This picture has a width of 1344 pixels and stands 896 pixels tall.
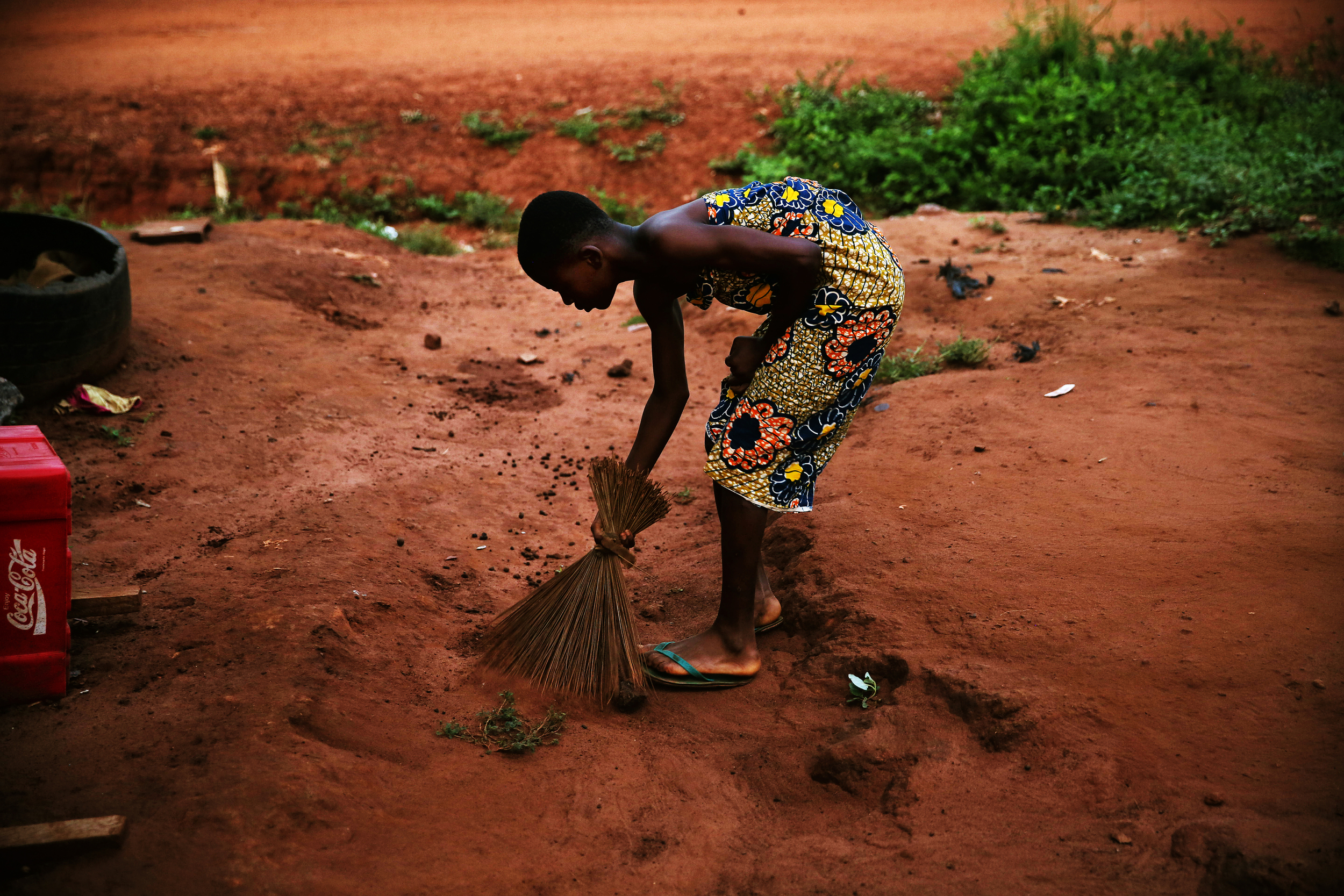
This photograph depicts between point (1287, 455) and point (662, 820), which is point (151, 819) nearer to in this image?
point (662, 820)

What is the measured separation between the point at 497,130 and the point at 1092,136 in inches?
225

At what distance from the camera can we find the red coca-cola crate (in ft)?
7.13

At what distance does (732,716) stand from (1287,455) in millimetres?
2338

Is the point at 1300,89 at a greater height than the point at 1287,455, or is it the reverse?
the point at 1300,89

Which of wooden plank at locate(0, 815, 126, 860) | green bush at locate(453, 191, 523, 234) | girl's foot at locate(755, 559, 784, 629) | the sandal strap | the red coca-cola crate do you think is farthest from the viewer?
green bush at locate(453, 191, 523, 234)

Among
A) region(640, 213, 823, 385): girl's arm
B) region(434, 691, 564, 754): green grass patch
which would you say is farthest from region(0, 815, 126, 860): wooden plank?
region(640, 213, 823, 385): girl's arm

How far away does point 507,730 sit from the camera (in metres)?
2.44

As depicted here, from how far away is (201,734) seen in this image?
2174 millimetres

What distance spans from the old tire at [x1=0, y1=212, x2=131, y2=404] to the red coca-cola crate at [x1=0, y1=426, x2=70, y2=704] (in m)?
2.08

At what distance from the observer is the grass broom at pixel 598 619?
8.57 ft

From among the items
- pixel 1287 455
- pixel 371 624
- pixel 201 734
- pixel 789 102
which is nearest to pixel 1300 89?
pixel 789 102

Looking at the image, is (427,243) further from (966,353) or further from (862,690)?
(862,690)

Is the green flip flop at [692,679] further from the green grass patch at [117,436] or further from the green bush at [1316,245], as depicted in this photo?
the green bush at [1316,245]

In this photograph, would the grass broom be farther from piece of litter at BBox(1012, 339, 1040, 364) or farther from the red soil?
the red soil
